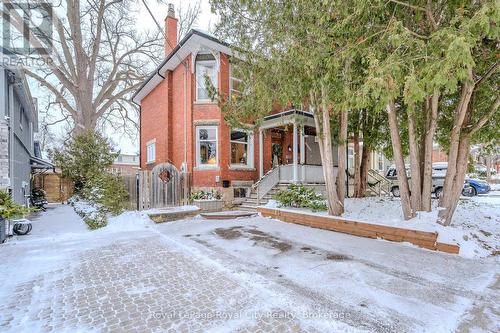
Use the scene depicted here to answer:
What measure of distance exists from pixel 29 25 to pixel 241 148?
1603 cm

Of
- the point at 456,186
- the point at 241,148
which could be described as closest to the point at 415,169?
the point at 456,186

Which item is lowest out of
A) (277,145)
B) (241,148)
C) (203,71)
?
(241,148)

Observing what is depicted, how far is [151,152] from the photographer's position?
58.8 feet

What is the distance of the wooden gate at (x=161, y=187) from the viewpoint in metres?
10.8

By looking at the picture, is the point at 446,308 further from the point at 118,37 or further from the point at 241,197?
the point at 118,37

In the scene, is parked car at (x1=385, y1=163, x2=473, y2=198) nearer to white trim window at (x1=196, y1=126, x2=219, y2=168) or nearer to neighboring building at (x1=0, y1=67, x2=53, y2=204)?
white trim window at (x1=196, y1=126, x2=219, y2=168)

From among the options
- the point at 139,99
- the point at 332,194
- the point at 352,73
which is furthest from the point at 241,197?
the point at 139,99

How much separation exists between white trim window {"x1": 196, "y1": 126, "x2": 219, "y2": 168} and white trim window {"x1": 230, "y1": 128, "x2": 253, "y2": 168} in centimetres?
91

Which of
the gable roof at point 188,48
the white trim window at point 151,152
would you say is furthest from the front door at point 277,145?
the white trim window at point 151,152

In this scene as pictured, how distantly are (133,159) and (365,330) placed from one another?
52.8 m

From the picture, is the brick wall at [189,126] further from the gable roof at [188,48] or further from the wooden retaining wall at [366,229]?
the wooden retaining wall at [366,229]

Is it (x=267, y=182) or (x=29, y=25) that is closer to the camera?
(x=267, y=182)

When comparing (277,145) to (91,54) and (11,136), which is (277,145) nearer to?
(11,136)

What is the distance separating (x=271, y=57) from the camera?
735 centimetres
